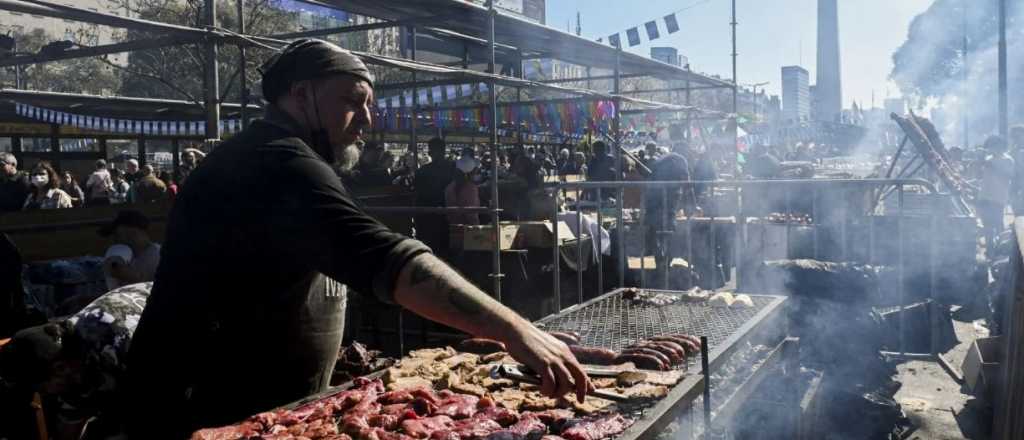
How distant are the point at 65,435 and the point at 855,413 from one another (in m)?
5.73

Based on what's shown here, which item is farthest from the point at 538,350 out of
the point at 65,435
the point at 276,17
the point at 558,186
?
the point at 276,17

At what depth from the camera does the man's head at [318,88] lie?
271 centimetres

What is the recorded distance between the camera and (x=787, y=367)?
19.7 ft

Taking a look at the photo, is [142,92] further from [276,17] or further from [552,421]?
[552,421]

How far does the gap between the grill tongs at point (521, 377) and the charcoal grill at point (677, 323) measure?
1.52 ft

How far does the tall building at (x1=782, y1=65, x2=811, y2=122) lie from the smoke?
1851 inches

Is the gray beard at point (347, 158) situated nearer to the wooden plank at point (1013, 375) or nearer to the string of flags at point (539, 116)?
the wooden plank at point (1013, 375)

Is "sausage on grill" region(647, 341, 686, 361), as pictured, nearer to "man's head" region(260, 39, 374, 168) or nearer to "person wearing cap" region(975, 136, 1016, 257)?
"man's head" region(260, 39, 374, 168)

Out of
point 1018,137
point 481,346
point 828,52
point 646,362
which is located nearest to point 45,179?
point 481,346

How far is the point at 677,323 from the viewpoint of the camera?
5.40 meters

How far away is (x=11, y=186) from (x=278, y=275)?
11998 mm

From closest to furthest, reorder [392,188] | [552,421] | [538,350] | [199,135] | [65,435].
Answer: [538,350]
[552,421]
[65,435]
[392,188]
[199,135]

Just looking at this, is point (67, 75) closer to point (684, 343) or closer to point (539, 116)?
point (539, 116)

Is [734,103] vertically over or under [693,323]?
over
